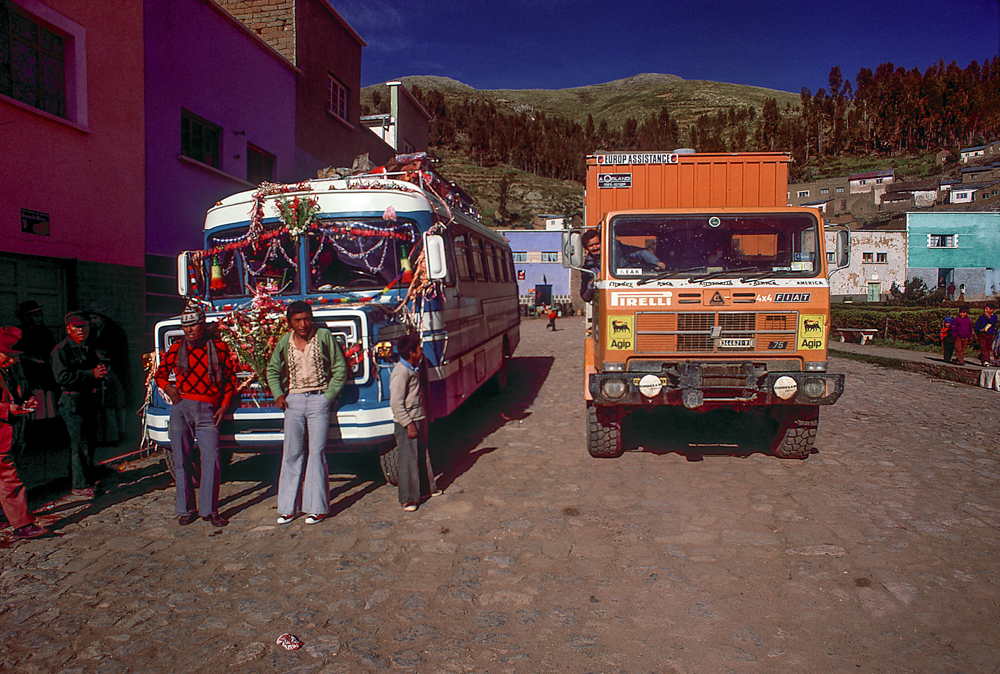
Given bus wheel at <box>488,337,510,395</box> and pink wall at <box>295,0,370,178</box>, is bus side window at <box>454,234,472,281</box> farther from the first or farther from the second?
pink wall at <box>295,0,370,178</box>

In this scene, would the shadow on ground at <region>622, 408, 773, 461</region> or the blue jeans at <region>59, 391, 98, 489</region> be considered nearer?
the blue jeans at <region>59, 391, 98, 489</region>

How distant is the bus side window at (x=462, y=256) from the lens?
757cm

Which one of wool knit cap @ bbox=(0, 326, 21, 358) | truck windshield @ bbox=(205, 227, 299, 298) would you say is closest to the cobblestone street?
wool knit cap @ bbox=(0, 326, 21, 358)

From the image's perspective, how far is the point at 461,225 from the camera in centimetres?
799

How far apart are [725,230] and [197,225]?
893 centimetres

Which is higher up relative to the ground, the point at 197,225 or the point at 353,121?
the point at 353,121

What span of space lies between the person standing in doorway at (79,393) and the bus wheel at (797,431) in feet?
22.9

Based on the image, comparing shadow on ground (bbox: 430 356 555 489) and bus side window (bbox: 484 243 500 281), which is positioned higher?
bus side window (bbox: 484 243 500 281)

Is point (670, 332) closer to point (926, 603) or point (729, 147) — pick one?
point (926, 603)

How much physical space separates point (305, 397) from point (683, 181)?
16.5 ft

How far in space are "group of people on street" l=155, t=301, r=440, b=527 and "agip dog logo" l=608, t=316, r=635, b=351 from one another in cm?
270

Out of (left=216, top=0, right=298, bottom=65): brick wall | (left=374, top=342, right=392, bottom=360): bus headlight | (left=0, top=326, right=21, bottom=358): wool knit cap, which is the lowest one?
(left=374, top=342, right=392, bottom=360): bus headlight

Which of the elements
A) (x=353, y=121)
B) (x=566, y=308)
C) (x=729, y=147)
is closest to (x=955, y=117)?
(x=729, y=147)

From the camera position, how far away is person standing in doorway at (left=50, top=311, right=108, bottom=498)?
18.5 ft
